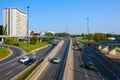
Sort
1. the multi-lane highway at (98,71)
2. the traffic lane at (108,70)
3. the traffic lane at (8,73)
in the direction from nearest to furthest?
the traffic lane at (8,73) → the multi-lane highway at (98,71) → the traffic lane at (108,70)

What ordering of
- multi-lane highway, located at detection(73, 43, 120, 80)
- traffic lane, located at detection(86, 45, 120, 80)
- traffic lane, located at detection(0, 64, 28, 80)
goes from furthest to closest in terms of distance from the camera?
1. traffic lane, located at detection(86, 45, 120, 80)
2. multi-lane highway, located at detection(73, 43, 120, 80)
3. traffic lane, located at detection(0, 64, 28, 80)

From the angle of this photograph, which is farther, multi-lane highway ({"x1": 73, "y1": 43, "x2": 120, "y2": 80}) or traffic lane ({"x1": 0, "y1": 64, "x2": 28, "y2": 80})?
multi-lane highway ({"x1": 73, "y1": 43, "x2": 120, "y2": 80})

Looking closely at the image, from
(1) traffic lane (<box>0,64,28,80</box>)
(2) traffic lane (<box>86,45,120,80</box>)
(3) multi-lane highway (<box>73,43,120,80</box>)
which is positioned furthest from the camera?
(2) traffic lane (<box>86,45,120,80</box>)

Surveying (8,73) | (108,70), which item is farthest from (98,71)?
(8,73)

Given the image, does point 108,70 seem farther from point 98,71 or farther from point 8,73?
point 8,73

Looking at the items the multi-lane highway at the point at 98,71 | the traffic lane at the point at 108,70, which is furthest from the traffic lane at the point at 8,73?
the traffic lane at the point at 108,70

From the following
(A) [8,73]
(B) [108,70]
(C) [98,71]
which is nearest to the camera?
(A) [8,73]

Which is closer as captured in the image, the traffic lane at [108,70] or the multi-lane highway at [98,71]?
the multi-lane highway at [98,71]

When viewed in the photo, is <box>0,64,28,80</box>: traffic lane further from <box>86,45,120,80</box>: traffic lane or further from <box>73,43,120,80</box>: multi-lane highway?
<box>86,45,120,80</box>: traffic lane

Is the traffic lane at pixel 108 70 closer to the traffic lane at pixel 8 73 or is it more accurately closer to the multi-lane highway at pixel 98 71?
the multi-lane highway at pixel 98 71

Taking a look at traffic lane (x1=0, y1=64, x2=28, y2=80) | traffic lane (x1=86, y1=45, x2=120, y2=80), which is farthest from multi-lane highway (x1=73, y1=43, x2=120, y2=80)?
traffic lane (x1=0, y1=64, x2=28, y2=80)

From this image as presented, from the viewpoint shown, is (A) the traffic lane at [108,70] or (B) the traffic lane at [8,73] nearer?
(B) the traffic lane at [8,73]

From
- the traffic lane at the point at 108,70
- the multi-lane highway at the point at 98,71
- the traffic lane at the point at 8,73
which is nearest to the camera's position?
the traffic lane at the point at 8,73

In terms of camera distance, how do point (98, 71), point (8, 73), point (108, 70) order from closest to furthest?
point (8, 73) < point (98, 71) < point (108, 70)
